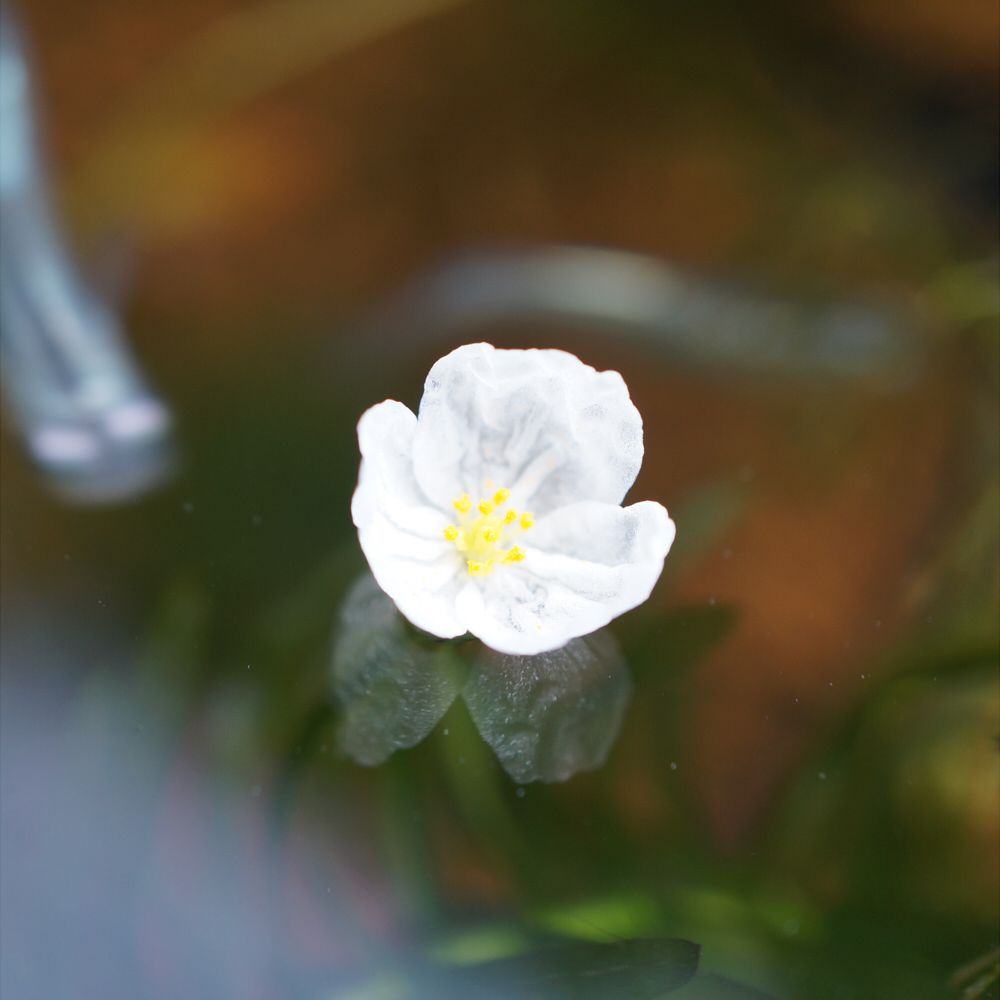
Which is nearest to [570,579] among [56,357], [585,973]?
[585,973]

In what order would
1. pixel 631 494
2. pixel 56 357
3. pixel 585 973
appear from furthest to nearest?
1. pixel 56 357
2. pixel 631 494
3. pixel 585 973

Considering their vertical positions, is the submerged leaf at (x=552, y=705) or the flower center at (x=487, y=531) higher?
the flower center at (x=487, y=531)

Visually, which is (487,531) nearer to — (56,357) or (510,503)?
(510,503)

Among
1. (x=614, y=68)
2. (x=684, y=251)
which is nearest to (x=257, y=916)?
(x=684, y=251)

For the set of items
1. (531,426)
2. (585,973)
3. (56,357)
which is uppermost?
(56,357)

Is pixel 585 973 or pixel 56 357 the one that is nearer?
pixel 585 973

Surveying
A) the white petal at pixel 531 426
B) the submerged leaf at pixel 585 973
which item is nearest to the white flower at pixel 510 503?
the white petal at pixel 531 426

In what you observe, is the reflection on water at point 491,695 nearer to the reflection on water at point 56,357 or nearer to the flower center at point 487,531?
the flower center at point 487,531

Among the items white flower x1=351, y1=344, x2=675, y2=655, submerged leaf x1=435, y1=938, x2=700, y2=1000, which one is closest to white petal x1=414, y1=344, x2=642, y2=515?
white flower x1=351, y1=344, x2=675, y2=655
